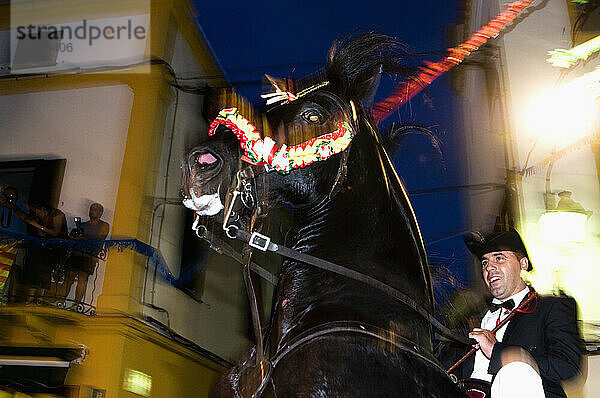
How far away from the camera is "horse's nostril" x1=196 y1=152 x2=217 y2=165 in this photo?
131cm

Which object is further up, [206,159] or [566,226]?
[566,226]

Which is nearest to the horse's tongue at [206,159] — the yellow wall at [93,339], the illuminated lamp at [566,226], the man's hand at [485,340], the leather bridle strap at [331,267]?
the leather bridle strap at [331,267]

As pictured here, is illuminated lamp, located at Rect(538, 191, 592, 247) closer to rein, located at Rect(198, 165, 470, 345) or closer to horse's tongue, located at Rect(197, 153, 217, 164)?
rein, located at Rect(198, 165, 470, 345)

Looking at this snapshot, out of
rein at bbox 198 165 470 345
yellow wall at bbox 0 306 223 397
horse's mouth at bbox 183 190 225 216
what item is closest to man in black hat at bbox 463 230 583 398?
rein at bbox 198 165 470 345

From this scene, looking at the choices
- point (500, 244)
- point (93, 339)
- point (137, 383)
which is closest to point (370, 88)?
point (500, 244)

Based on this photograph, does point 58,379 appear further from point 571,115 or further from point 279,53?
point 571,115

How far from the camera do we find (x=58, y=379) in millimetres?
4230

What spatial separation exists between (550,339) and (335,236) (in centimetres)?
62

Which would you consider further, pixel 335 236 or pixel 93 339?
pixel 93 339

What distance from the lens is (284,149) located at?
4.37ft

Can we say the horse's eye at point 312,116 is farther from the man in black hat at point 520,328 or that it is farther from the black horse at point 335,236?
the man in black hat at point 520,328

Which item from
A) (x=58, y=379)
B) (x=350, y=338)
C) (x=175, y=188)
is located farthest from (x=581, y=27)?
(x=58, y=379)

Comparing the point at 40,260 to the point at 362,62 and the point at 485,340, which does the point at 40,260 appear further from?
the point at 485,340

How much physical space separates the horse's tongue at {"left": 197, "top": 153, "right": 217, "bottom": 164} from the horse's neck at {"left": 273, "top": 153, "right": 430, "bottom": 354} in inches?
10.1
